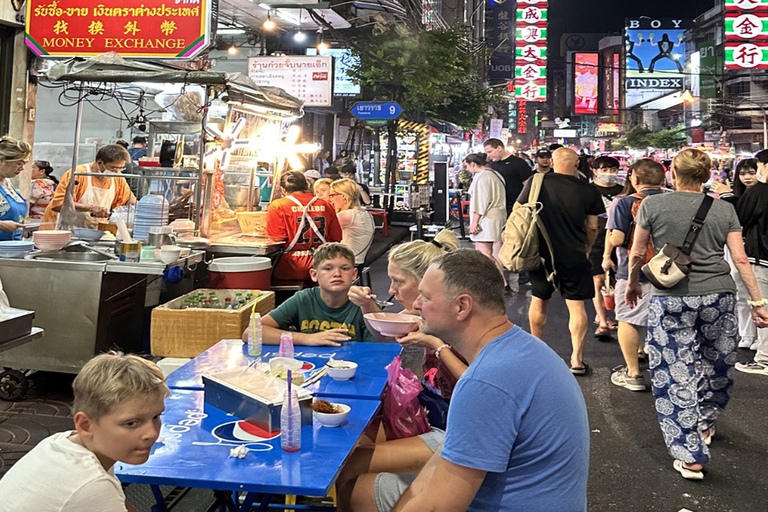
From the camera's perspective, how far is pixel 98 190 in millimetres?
7910

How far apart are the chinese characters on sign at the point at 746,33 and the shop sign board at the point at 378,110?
12120 mm

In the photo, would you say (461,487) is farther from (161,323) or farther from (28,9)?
(28,9)

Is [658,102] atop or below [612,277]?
atop

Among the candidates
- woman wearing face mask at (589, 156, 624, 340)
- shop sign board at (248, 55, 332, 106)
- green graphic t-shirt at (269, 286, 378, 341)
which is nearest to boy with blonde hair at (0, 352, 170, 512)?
green graphic t-shirt at (269, 286, 378, 341)

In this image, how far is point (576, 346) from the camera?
7.20 metres

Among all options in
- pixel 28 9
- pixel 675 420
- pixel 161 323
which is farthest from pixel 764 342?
pixel 28 9

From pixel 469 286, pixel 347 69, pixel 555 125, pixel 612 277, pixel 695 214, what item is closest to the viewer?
pixel 469 286

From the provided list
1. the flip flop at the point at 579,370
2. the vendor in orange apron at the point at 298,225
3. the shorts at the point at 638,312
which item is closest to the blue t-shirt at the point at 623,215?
the shorts at the point at 638,312

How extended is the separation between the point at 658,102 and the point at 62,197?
75287mm

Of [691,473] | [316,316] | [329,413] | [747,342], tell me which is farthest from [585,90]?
[329,413]

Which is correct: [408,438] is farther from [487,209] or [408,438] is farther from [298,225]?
[487,209]

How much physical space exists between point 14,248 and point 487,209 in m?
7.04

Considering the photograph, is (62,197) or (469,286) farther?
(62,197)

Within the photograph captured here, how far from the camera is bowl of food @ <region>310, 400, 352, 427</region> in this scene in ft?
9.92
